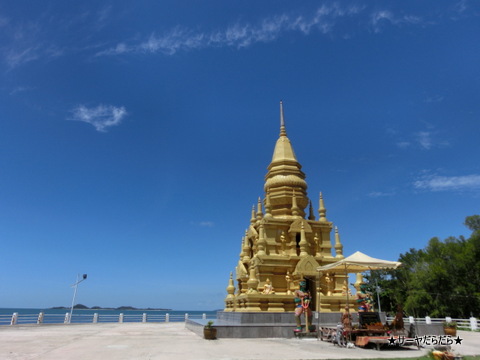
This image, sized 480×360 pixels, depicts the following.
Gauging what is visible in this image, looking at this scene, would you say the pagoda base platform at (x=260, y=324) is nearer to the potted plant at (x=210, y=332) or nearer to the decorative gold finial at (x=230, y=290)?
the potted plant at (x=210, y=332)

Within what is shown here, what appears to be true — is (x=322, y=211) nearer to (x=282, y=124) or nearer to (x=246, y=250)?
(x=246, y=250)

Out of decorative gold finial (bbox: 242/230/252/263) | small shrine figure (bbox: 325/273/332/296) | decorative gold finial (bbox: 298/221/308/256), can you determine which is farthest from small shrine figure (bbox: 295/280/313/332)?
decorative gold finial (bbox: 242/230/252/263)

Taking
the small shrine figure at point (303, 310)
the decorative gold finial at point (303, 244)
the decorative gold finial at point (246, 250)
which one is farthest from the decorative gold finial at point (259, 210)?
the small shrine figure at point (303, 310)

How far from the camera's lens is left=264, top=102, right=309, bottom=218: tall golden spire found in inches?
944

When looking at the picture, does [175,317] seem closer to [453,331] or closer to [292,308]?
[292,308]

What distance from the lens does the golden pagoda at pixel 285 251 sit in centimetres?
1955

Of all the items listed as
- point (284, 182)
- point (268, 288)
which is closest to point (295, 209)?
point (284, 182)

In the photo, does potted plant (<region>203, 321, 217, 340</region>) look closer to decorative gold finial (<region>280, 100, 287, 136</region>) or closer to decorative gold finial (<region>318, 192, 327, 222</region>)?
decorative gold finial (<region>318, 192, 327, 222</region>)

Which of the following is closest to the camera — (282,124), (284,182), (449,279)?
(284,182)

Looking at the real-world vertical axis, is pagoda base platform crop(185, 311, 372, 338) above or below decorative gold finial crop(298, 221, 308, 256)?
below

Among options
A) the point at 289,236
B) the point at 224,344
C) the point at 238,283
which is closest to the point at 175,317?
the point at 238,283

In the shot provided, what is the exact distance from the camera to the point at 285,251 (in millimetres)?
21844

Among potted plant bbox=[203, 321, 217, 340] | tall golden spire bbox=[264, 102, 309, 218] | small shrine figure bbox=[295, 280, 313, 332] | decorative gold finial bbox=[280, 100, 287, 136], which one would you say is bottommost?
potted plant bbox=[203, 321, 217, 340]

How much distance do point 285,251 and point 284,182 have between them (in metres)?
5.00
